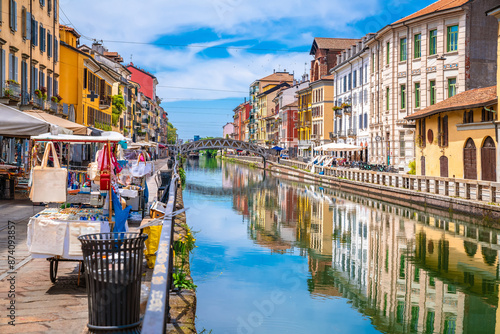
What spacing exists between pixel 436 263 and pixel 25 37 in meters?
22.5

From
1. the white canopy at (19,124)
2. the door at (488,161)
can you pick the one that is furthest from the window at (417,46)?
the white canopy at (19,124)

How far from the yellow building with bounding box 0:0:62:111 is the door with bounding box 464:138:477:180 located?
21.4 m

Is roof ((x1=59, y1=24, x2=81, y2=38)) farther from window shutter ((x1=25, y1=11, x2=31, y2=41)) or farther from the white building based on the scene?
the white building

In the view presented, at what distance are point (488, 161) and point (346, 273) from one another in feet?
46.6

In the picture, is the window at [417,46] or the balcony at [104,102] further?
the balcony at [104,102]

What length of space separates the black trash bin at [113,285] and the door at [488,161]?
2325 centimetres

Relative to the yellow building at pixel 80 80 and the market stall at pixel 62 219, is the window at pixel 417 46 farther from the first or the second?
the market stall at pixel 62 219

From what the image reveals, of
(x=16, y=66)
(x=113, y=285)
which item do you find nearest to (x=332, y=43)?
(x=16, y=66)

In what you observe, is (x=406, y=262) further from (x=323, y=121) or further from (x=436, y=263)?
(x=323, y=121)

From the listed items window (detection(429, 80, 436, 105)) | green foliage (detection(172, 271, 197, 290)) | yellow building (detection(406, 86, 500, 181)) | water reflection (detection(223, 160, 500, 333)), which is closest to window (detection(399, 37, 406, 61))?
window (detection(429, 80, 436, 105))

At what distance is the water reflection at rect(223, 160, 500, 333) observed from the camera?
11141 millimetres

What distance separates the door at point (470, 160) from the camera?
2723cm

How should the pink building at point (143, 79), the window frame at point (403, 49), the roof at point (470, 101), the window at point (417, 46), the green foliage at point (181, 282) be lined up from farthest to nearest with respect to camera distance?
the pink building at point (143, 79) < the window frame at point (403, 49) < the window at point (417, 46) < the roof at point (470, 101) < the green foliage at point (181, 282)

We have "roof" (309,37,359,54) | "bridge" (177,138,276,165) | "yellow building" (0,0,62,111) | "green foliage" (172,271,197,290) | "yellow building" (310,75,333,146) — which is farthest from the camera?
"bridge" (177,138,276,165)
